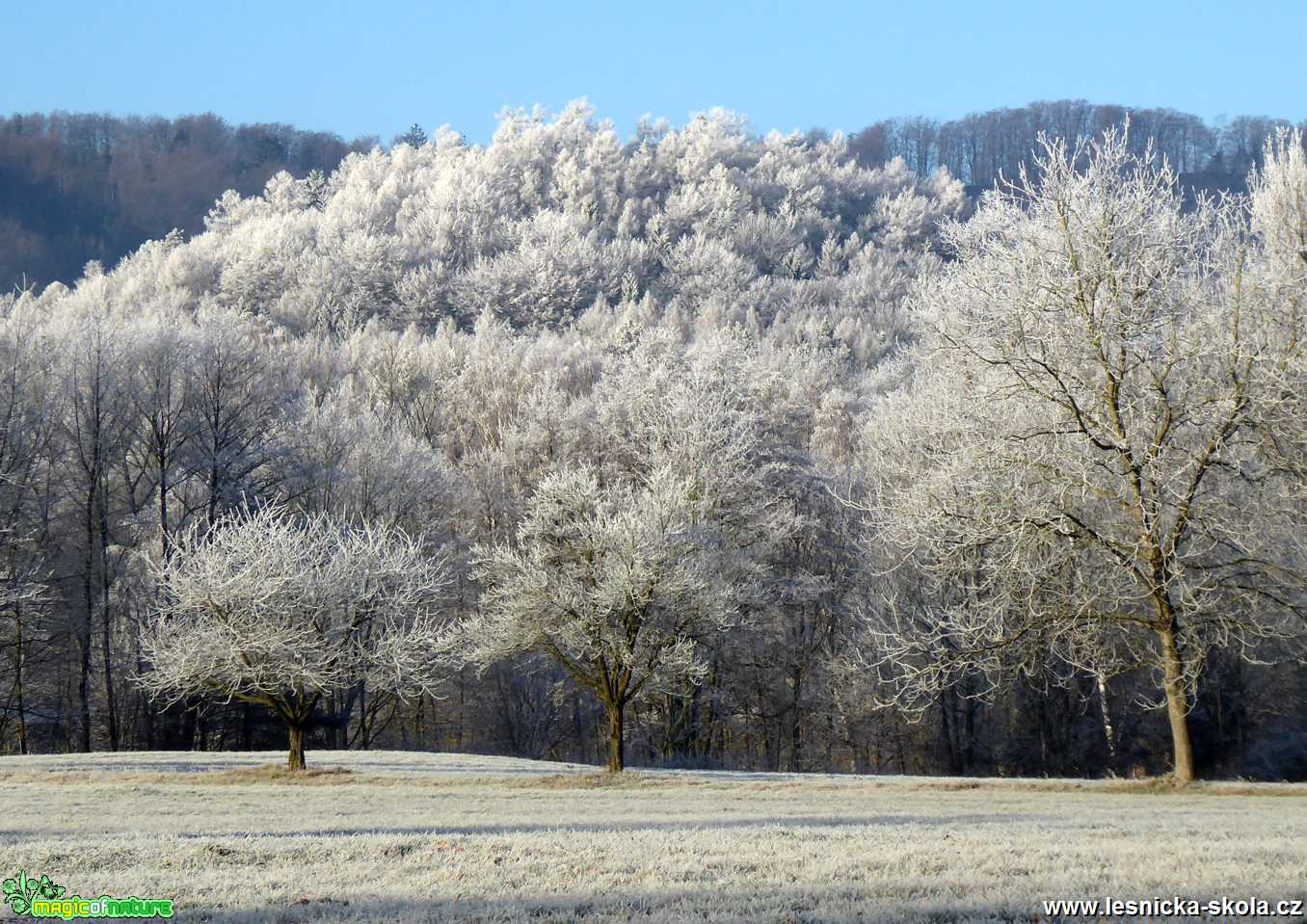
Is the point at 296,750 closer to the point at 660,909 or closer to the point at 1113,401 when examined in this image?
the point at 1113,401

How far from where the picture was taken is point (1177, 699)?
16422mm

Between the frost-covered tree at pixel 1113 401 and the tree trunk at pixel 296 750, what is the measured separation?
45.5 ft

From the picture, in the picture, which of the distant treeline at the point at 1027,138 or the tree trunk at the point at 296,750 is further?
the distant treeline at the point at 1027,138

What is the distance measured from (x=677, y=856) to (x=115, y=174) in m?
137

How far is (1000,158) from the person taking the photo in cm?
14038

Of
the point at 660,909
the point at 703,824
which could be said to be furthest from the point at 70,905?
the point at 703,824

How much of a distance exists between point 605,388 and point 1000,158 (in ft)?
364

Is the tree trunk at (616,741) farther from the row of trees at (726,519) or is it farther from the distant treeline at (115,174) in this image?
the distant treeline at (115,174)

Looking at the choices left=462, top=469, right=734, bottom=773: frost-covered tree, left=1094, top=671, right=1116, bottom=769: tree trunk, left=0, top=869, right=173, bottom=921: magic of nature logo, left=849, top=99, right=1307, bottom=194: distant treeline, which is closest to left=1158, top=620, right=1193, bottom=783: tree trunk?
left=462, top=469, right=734, bottom=773: frost-covered tree

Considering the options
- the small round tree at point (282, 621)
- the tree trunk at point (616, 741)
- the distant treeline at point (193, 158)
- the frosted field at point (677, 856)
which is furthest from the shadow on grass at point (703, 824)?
the distant treeline at point (193, 158)

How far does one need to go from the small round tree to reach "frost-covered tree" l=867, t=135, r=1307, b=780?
13211 millimetres

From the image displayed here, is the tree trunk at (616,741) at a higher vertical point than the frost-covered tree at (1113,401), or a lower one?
lower

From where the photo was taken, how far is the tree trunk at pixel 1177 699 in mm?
16172

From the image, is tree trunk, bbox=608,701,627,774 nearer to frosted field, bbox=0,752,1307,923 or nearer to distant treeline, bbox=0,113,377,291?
frosted field, bbox=0,752,1307,923
